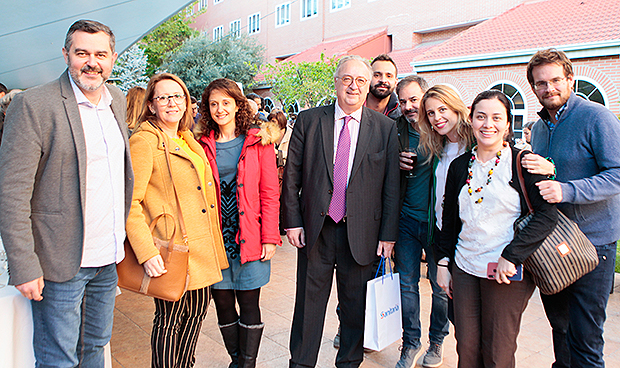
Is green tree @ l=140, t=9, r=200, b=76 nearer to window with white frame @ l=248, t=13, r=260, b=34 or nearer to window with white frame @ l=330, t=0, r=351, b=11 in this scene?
window with white frame @ l=248, t=13, r=260, b=34

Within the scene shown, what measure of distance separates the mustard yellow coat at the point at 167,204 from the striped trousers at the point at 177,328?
24 cm

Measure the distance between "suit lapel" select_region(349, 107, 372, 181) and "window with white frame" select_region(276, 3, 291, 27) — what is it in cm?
2976

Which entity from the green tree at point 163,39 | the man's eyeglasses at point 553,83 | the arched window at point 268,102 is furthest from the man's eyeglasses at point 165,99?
the green tree at point 163,39

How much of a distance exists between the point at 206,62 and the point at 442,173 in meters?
25.5

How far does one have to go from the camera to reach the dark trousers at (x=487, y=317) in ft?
7.30

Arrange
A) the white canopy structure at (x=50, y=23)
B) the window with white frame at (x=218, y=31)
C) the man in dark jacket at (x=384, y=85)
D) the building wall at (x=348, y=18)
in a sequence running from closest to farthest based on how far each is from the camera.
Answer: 1. the man in dark jacket at (x=384, y=85)
2. the white canopy structure at (x=50, y=23)
3. the building wall at (x=348, y=18)
4. the window with white frame at (x=218, y=31)

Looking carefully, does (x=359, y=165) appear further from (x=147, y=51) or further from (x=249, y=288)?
(x=147, y=51)

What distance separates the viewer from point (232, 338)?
2.94 m

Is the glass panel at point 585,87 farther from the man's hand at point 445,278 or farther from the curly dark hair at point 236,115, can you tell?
the curly dark hair at point 236,115

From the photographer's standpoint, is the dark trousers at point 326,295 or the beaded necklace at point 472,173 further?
the dark trousers at point 326,295

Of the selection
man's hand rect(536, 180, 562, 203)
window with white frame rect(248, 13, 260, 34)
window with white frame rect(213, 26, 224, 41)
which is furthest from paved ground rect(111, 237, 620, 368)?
window with white frame rect(213, 26, 224, 41)

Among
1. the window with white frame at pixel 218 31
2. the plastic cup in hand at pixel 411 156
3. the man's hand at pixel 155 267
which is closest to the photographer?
the man's hand at pixel 155 267

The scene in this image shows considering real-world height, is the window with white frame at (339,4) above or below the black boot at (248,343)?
above

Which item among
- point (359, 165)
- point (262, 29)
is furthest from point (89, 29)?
point (262, 29)
